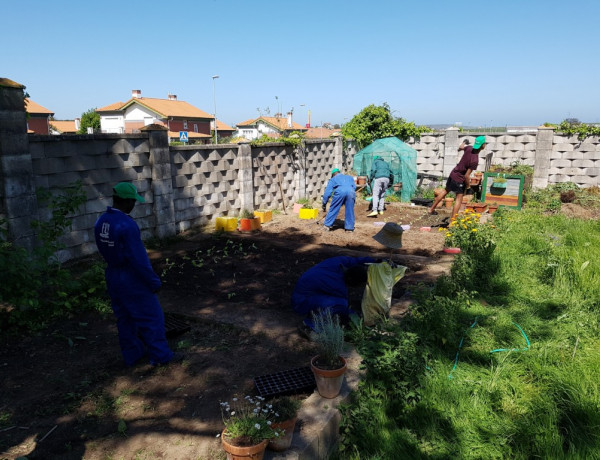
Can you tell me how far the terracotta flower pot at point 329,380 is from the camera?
327 cm

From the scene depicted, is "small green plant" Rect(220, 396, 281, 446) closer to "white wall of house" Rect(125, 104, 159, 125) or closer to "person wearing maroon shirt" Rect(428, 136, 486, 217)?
"person wearing maroon shirt" Rect(428, 136, 486, 217)

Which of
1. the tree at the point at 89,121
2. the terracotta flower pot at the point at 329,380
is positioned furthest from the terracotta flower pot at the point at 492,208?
the tree at the point at 89,121

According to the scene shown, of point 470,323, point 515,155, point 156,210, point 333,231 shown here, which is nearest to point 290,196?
point 333,231

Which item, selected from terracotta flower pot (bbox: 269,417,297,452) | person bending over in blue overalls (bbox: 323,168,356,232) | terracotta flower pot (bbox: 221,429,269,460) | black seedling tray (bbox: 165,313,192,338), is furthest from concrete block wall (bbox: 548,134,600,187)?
terracotta flower pot (bbox: 221,429,269,460)

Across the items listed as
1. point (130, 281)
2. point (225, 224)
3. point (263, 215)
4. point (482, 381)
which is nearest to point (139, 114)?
point (263, 215)

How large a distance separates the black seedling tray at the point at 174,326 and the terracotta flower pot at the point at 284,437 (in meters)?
2.21

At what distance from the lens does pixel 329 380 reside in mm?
3303

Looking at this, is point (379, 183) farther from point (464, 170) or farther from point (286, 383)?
point (286, 383)

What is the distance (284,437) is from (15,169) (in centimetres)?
522

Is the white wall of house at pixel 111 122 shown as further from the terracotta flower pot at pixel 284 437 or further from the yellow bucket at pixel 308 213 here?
the terracotta flower pot at pixel 284 437

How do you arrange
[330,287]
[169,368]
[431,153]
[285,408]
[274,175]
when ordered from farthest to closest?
[431,153]
[274,175]
[330,287]
[169,368]
[285,408]

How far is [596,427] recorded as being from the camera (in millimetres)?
2926

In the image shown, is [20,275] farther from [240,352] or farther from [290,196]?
[290,196]

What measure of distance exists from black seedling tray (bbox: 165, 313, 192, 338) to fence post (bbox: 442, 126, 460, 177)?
12.2 metres
